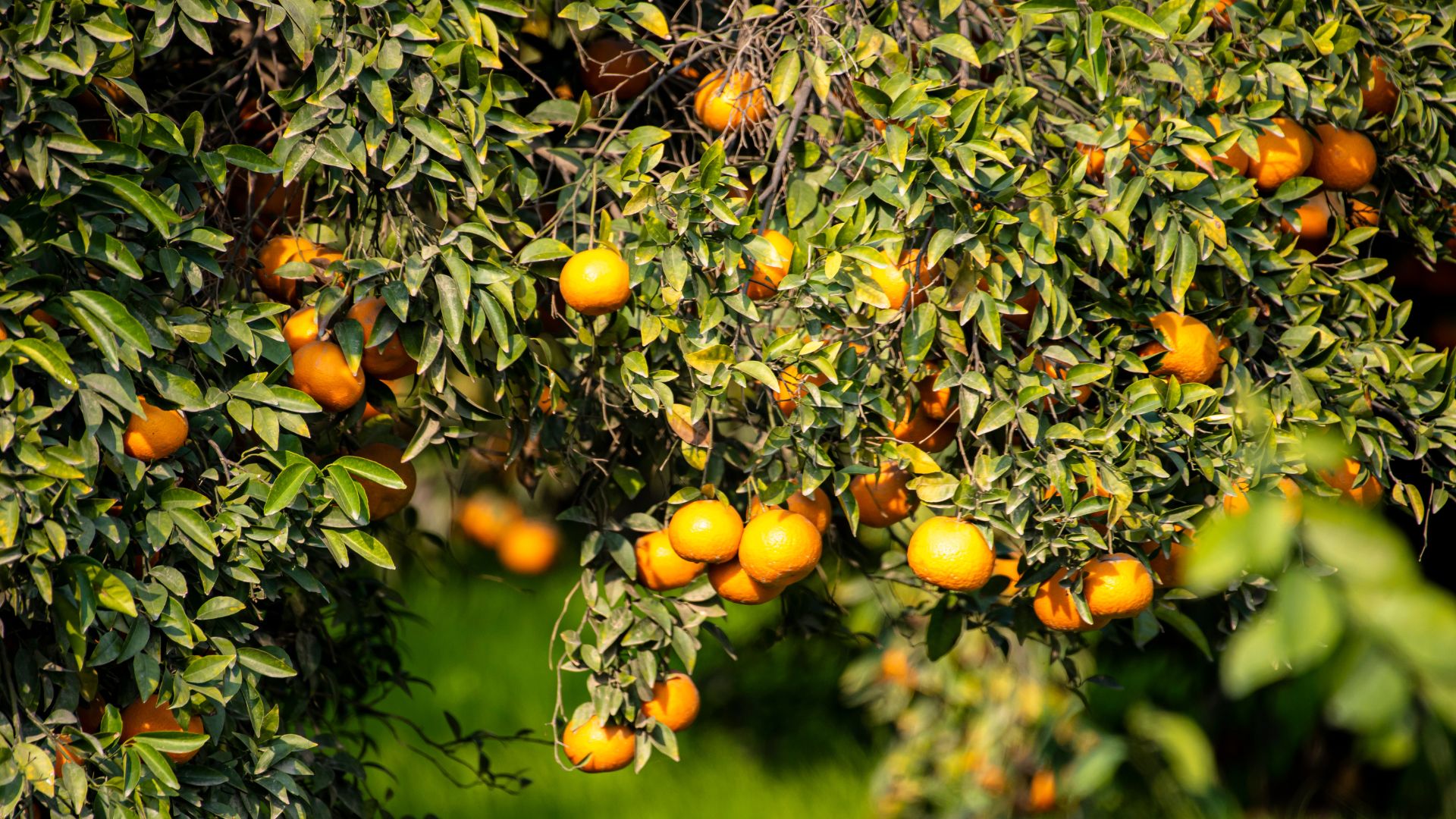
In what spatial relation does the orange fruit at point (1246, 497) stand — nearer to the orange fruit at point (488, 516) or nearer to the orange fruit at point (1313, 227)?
the orange fruit at point (1313, 227)

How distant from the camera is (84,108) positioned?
4.79ft

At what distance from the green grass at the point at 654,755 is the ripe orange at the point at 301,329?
1.38 metres

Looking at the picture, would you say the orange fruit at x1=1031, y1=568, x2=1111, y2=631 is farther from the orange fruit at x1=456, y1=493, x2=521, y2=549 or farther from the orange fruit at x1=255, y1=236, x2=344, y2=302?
the orange fruit at x1=456, y1=493, x2=521, y2=549

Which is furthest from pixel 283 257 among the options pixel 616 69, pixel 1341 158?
pixel 1341 158

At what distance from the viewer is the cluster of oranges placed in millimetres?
3826

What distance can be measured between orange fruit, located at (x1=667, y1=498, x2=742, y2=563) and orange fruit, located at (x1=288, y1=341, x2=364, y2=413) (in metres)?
0.42

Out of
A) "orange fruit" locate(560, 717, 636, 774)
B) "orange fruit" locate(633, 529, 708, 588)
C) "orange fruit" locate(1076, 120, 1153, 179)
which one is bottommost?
"orange fruit" locate(560, 717, 636, 774)

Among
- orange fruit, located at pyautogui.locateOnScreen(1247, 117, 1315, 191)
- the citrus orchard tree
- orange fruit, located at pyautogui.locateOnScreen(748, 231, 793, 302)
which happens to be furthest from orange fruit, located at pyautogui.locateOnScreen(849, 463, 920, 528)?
orange fruit, located at pyautogui.locateOnScreen(1247, 117, 1315, 191)

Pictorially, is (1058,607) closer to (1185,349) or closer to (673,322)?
(1185,349)

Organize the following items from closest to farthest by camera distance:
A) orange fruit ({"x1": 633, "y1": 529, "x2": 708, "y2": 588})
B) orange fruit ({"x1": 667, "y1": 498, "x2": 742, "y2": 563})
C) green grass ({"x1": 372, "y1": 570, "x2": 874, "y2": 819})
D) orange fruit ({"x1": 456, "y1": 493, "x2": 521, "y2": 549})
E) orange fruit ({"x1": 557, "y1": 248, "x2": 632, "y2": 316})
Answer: orange fruit ({"x1": 557, "y1": 248, "x2": 632, "y2": 316}) < orange fruit ({"x1": 667, "y1": 498, "x2": 742, "y2": 563}) < orange fruit ({"x1": 633, "y1": 529, "x2": 708, "y2": 588}) < green grass ({"x1": 372, "y1": 570, "x2": 874, "y2": 819}) < orange fruit ({"x1": 456, "y1": 493, "x2": 521, "y2": 549})

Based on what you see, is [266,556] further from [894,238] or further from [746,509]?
[894,238]

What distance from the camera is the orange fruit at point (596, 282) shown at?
130 centimetres

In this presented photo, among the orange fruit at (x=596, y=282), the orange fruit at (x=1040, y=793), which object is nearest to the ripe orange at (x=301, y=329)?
the orange fruit at (x=596, y=282)

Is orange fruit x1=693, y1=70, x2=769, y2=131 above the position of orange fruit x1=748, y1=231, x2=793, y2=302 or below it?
above
